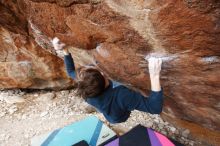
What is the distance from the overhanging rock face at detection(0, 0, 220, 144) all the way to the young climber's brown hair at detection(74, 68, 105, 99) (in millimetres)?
314

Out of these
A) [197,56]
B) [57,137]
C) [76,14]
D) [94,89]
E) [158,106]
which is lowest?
[57,137]

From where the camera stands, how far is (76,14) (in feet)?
7.31

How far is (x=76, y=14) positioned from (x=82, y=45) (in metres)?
0.48

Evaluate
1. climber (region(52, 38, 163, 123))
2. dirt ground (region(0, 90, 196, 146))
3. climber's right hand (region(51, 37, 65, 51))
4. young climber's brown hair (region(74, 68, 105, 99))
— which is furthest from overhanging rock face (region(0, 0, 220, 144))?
dirt ground (region(0, 90, 196, 146))

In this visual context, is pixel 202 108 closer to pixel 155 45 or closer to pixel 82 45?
pixel 155 45

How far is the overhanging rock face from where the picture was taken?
1.75 m

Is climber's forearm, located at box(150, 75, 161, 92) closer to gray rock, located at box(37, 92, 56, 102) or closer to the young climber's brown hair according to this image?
the young climber's brown hair

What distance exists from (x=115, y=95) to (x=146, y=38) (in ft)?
1.73

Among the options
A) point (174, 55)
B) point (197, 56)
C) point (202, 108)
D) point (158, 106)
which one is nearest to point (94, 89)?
point (158, 106)

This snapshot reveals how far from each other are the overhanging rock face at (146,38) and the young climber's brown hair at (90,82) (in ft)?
1.03

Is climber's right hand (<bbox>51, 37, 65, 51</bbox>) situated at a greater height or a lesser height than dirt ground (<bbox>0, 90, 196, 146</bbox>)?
greater

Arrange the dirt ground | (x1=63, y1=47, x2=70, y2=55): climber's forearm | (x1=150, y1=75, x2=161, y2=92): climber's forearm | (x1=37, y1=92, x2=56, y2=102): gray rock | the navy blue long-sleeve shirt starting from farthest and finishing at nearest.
Result: (x1=37, y1=92, x2=56, y2=102): gray rock → the dirt ground → (x1=63, y1=47, x2=70, y2=55): climber's forearm → the navy blue long-sleeve shirt → (x1=150, y1=75, x2=161, y2=92): climber's forearm

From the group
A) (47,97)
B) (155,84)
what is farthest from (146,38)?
(47,97)

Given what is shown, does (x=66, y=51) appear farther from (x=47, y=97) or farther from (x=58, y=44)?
(x=47, y=97)
